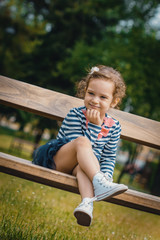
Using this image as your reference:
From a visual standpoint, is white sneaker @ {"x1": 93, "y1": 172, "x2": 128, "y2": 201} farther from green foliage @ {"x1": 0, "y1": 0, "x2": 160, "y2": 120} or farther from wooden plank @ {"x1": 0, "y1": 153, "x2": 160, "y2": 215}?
green foliage @ {"x1": 0, "y1": 0, "x2": 160, "y2": 120}

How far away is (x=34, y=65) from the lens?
12.1 meters

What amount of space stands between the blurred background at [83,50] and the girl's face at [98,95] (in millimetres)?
4069

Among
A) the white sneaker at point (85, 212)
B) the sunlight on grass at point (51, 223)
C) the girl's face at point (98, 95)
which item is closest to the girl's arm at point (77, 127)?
the girl's face at point (98, 95)

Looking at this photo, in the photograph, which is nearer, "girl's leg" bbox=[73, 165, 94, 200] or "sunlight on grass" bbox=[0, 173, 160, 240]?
"girl's leg" bbox=[73, 165, 94, 200]

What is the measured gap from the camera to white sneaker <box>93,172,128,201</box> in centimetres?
169

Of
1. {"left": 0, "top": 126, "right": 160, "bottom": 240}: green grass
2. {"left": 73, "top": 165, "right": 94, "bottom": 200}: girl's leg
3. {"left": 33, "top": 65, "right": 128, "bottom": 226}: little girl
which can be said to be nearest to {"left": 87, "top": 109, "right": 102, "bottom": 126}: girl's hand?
{"left": 33, "top": 65, "right": 128, "bottom": 226}: little girl

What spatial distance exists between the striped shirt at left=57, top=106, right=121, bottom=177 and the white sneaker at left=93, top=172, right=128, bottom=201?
1.73ft

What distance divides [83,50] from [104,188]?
883cm

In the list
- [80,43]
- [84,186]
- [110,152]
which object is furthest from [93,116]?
[80,43]

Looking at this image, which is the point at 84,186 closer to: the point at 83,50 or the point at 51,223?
the point at 51,223

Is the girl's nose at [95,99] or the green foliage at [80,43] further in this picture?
the green foliage at [80,43]

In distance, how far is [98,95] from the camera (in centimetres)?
239

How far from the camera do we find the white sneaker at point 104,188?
1691 mm

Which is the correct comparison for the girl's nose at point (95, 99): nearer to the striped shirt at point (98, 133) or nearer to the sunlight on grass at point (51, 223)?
the striped shirt at point (98, 133)
